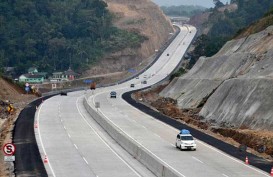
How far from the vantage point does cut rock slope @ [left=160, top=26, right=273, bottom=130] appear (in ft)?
203

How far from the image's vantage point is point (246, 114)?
6272 centimetres

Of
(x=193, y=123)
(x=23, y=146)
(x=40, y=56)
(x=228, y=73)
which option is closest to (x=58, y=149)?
(x=23, y=146)

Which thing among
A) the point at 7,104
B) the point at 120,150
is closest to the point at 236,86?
the point at 120,150

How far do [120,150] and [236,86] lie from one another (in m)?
23.2

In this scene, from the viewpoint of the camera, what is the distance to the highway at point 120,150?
41.9m

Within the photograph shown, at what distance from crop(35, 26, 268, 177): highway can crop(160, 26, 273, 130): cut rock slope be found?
6408mm

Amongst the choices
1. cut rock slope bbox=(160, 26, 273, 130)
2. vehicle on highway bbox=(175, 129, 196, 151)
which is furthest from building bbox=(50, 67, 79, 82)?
vehicle on highway bbox=(175, 129, 196, 151)

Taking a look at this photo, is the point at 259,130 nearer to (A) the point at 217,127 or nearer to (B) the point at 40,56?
(A) the point at 217,127

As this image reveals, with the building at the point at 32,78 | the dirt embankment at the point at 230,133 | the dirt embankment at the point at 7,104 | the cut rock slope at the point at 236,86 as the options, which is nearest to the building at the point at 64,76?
the building at the point at 32,78

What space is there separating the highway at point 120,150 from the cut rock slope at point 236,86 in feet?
21.0

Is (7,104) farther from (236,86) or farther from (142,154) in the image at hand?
(142,154)

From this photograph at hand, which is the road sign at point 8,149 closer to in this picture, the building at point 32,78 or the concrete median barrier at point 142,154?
the concrete median barrier at point 142,154

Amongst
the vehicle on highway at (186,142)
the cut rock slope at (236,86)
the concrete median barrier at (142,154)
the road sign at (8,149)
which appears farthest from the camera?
the cut rock slope at (236,86)

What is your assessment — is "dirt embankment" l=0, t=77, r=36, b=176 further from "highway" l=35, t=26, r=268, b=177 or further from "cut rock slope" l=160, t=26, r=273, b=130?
"cut rock slope" l=160, t=26, r=273, b=130
